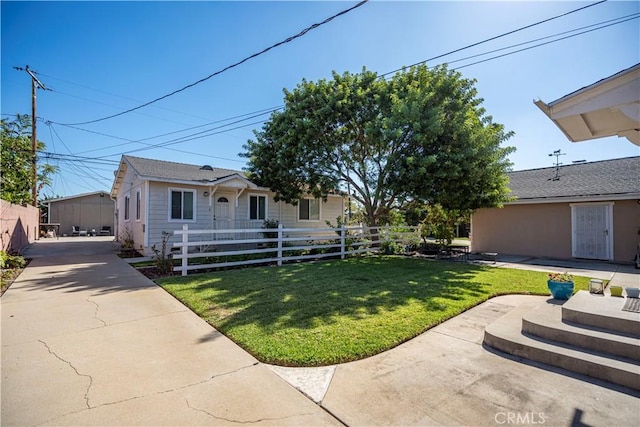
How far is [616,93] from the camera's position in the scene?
335 centimetres

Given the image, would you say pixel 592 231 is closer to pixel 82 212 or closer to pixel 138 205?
pixel 138 205

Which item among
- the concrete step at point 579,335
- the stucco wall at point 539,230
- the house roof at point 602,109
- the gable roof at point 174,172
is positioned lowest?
the concrete step at point 579,335

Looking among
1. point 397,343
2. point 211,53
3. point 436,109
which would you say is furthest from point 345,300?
point 211,53

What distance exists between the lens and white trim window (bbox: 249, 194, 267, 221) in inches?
571

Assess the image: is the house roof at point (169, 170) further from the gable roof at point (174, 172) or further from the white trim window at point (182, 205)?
the white trim window at point (182, 205)

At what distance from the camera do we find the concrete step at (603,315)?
11.5ft

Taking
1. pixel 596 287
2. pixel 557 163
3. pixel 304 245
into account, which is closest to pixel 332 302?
pixel 596 287

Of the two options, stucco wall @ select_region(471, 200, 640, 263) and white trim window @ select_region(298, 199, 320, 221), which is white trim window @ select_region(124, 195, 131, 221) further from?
stucco wall @ select_region(471, 200, 640, 263)

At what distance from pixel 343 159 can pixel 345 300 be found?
8.22m

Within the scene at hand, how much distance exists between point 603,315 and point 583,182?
12801 mm

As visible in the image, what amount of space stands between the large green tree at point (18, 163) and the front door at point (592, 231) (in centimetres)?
2360

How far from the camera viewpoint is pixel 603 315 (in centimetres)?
371

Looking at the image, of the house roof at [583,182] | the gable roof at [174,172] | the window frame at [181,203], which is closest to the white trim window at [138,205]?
the gable roof at [174,172]

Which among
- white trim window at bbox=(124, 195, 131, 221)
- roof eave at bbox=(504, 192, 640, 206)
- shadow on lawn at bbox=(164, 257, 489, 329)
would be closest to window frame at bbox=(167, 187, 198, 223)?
white trim window at bbox=(124, 195, 131, 221)
